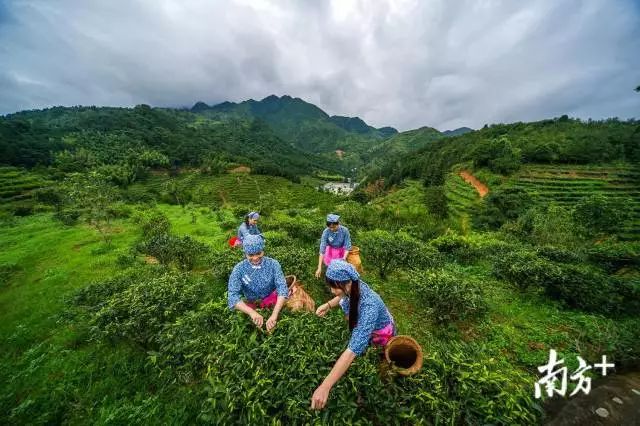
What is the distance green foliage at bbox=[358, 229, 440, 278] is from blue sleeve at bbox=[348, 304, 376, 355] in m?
5.25

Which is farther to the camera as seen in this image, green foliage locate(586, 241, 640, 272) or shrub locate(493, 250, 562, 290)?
green foliage locate(586, 241, 640, 272)

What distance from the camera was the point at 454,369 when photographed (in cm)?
292

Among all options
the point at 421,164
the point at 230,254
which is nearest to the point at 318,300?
the point at 230,254

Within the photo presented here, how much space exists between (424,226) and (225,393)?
15.0 meters

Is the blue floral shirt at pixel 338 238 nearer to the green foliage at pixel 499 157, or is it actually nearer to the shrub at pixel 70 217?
the shrub at pixel 70 217

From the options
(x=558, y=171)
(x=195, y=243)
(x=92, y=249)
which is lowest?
(x=92, y=249)

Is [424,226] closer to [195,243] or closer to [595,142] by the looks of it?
[195,243]

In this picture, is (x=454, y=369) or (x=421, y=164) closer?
(x=454, y=369)

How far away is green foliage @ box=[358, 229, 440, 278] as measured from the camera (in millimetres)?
7598

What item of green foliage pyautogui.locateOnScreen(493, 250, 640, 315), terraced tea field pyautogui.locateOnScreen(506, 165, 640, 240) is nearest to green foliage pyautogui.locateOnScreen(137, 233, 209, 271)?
green foliage pyautogui.locateOnScreen(493, 250, 640, 315)

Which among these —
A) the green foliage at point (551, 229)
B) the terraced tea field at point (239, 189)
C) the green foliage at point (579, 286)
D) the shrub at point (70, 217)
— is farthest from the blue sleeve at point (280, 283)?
the terraced tea field at point (239, 189)

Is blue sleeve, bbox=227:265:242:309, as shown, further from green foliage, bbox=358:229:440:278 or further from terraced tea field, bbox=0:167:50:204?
terraced tea field, bbox=0:167:50:204

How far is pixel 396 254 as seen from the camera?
7.77 m

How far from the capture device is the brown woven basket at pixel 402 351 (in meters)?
2.93
